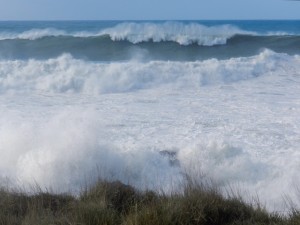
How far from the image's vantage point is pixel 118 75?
1723 centimetres

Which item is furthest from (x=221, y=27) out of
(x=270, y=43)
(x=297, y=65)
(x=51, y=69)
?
(x=51, y=69)

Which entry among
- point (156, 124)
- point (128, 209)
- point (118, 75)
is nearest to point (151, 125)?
point (156, 124)

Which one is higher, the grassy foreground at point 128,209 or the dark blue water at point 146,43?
the grassy foreground at point 128,209

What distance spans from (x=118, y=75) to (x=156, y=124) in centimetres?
723

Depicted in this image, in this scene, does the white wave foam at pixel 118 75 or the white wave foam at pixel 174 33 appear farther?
the white wave foam at pixel 174 33

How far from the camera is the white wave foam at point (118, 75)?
1625 centimetres

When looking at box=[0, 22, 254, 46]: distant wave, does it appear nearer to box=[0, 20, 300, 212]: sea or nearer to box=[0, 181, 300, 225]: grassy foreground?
box=[0, 20, 300, 212]: sea

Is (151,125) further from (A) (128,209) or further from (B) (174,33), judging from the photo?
(B) (174,33)

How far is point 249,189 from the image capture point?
651 centimetres

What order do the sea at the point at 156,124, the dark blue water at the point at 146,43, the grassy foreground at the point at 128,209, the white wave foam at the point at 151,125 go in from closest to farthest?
1. the grassy foreground at the point at 128,209
2. the sea at the point at 156,124
3. the white wave foam at the point at 151,125
4. the dark blue water at the point at 146,43

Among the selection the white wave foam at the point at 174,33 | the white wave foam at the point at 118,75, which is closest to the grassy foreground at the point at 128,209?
the white wave foam at the point at 118,75

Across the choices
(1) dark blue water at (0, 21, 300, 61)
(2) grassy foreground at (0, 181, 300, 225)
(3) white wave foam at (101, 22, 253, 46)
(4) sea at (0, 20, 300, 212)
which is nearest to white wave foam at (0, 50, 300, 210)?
(4) sea at (0, 20, 300, 212)

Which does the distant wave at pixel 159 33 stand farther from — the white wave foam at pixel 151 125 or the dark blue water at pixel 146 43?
the white wave foam at pixel 151 125

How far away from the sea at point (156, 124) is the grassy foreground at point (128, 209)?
0.46m
